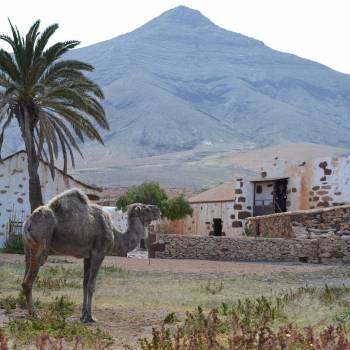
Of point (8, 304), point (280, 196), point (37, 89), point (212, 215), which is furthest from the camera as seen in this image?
point (212, 215)

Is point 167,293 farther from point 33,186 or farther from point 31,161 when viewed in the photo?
point 31,161

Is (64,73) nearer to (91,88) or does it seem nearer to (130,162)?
(91,88)

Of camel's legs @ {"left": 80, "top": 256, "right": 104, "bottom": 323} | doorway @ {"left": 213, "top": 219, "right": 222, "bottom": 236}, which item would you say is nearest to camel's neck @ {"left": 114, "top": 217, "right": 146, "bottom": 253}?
camel's legs @ {"left": 80, "top": 256, "right": 104, "bottom": 323}

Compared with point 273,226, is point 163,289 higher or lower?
lower

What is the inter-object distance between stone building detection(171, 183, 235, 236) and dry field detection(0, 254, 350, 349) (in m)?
23.5

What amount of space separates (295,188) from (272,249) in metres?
12.4

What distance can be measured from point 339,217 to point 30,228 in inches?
843

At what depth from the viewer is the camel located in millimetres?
10414

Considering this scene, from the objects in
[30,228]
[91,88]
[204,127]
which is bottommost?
[30,228]

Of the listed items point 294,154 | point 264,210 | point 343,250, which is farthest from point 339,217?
point 294,154

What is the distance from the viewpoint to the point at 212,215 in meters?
52.2

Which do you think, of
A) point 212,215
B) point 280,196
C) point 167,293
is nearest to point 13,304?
point 167,293

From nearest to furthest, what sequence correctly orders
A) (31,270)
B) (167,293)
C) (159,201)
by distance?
(31,270) < (167,293) < (159,201)

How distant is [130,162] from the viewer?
150 m
